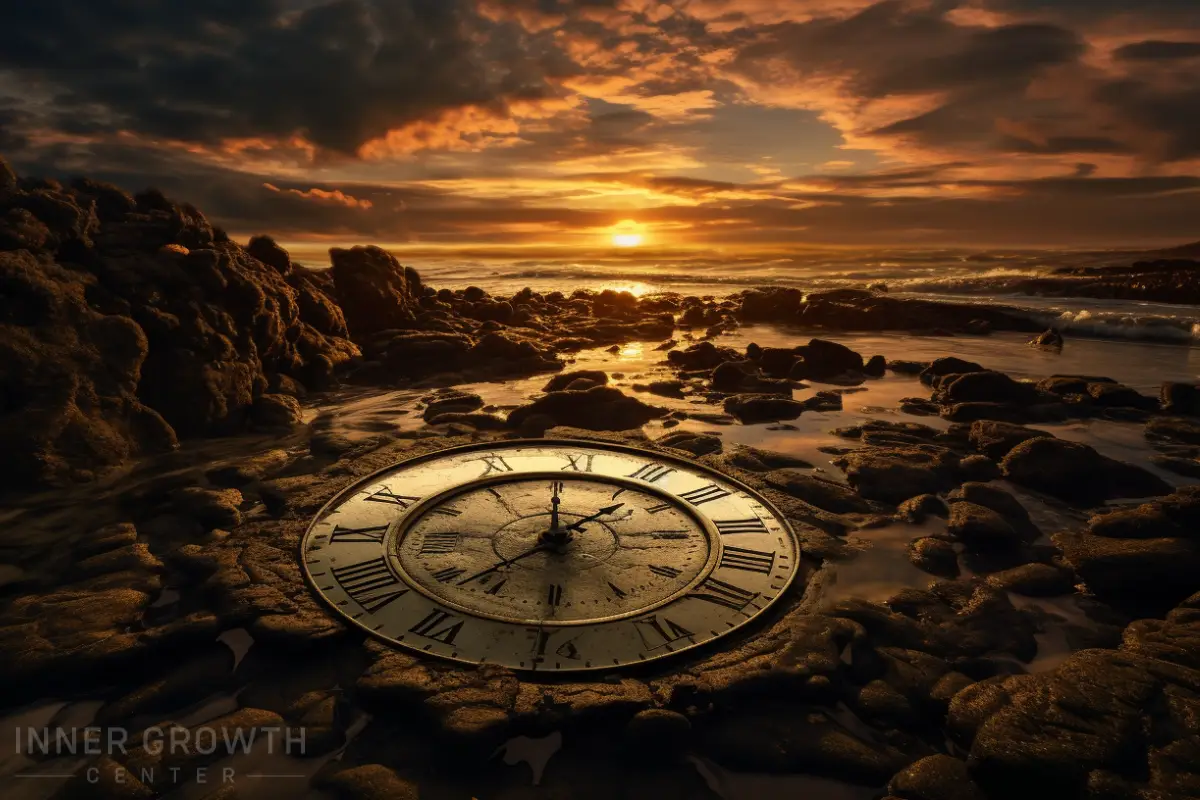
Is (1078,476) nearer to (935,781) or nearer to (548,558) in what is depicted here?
(935,781)

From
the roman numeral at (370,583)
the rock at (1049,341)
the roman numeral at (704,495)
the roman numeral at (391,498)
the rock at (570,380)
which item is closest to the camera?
the roman numeral at (370,583)

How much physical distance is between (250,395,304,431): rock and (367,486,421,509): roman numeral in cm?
376

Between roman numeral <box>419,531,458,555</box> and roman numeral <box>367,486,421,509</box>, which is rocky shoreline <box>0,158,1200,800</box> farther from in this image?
roman numeral <box>419,531,458,555</box>

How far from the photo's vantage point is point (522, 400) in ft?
34.3

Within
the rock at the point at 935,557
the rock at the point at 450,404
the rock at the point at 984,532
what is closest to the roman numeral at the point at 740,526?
the rock at the point at 935,557

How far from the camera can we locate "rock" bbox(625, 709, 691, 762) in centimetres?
325

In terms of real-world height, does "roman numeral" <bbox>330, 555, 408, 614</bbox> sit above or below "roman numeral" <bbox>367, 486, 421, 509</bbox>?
below

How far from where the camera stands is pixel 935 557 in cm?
523

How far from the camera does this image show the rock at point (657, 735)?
325cm

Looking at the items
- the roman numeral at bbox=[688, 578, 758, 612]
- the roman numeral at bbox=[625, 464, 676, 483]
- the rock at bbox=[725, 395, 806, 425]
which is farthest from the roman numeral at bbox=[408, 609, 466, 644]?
the rock at bbox=[725, 395, 806, 425]

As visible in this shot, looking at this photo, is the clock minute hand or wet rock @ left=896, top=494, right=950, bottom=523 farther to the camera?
wet rock @ left=896, top=494, right=950, bottom=523

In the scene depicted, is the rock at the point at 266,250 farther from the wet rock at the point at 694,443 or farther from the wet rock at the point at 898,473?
the wet rock at the point at 898,473

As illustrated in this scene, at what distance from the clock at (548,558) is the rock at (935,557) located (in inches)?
43.0

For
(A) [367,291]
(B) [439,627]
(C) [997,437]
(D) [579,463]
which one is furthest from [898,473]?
(A) [367,291]
